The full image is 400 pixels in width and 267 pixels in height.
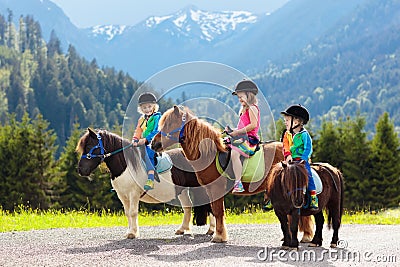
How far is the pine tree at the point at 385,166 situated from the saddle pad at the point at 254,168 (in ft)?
114

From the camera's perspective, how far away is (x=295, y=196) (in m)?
9.15

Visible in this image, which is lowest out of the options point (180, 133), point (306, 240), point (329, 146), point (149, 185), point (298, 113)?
point (306, 240)

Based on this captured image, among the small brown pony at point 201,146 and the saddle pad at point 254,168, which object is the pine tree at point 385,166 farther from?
the small brown pony at point 201,146

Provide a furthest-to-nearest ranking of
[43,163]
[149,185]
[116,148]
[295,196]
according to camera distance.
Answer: [43,163]
[116,148]
[149,185]
[295,196]

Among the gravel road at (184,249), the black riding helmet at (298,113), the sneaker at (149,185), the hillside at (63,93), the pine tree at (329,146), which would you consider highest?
the hillside at (63,93)

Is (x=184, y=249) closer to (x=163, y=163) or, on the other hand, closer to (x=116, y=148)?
(x=163, y=163)

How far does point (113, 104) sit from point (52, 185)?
13910 cm

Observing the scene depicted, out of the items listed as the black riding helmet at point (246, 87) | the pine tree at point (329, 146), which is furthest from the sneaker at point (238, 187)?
the pine tree at point (329, 146)

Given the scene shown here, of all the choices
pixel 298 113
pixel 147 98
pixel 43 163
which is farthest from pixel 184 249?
pixel 43 163

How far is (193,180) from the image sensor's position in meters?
11.5

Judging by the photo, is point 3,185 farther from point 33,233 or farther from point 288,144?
point 288,144

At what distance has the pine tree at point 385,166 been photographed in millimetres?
43344

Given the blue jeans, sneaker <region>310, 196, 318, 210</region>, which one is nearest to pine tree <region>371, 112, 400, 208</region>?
the blue jeans

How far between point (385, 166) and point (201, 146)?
36.9 meters
